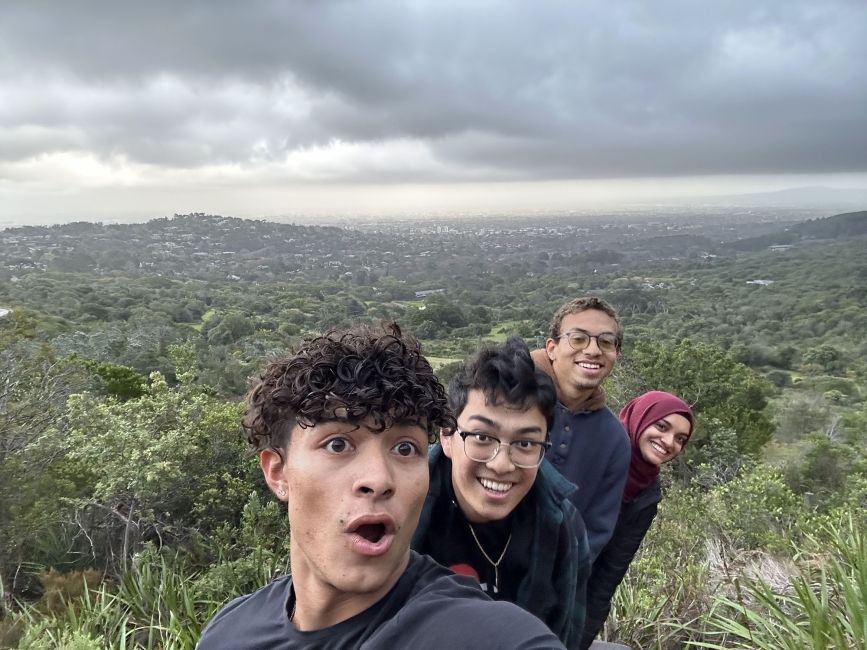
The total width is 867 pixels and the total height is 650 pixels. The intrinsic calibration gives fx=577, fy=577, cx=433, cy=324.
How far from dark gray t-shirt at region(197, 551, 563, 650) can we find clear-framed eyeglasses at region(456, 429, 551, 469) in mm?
407

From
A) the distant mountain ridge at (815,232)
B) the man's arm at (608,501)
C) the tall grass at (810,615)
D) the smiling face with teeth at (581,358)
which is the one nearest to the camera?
the man's arm at (608,501)

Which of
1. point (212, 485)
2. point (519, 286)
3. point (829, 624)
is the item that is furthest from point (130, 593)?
point (519, 286)

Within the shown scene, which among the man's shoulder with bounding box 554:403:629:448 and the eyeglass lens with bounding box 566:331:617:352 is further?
the eyeglass lens with bounding box 566:331:617:352

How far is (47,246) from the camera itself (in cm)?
9362

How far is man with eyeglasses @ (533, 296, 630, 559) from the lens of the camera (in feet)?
6.65

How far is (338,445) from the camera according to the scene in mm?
1160

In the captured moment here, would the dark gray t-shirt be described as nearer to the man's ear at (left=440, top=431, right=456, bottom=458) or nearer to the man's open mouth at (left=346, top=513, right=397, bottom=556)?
the man's open mouth at (left=346, top=513, right=397, bottom=556)

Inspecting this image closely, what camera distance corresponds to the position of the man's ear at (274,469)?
124 cm

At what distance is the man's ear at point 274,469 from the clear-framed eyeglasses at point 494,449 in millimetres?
550

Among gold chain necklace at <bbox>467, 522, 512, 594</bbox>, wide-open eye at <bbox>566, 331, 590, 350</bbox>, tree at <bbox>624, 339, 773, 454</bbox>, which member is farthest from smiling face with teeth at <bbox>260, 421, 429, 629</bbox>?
tree at <bbox>624, 339, 773, 454</bbox>

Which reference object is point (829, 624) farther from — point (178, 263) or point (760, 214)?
point (760, 214)

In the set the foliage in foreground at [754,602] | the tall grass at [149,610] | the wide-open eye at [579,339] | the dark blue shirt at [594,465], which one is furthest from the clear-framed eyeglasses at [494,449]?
the tall grass at [149,610]

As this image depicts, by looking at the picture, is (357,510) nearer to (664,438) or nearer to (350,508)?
(350,508)

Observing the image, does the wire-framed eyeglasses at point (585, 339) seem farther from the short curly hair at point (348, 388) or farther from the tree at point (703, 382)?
the tree at point (703, 382)
